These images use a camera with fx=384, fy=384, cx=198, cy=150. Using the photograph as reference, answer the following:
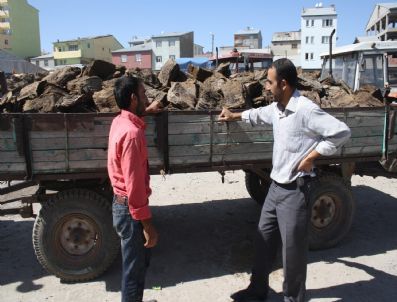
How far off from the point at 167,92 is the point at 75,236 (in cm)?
200

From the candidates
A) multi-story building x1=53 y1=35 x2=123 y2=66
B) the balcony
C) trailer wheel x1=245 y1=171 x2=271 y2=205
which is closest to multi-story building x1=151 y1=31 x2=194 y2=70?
multi-story building x1=53 y1=35 x2=123 y2=66

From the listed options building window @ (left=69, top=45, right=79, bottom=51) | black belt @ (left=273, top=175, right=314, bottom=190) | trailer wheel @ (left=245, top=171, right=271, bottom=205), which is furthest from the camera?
building window @ (left=69, top=45, right=79, bottom=51)

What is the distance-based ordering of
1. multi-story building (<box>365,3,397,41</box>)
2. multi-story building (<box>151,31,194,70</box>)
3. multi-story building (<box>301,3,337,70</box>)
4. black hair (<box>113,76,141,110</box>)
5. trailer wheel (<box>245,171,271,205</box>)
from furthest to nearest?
1. multi-story building (<box>151,31,194,70</box>)
2. multi-story building (<box>301,3,337,70</box>)
3. multi-story building (<box>365,3,397,41</box>)
4. trailer wheel (<box>245,171,271,205</box>)
5. black hair (<box>113,76,141,110</box>)

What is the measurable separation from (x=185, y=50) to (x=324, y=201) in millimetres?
68276

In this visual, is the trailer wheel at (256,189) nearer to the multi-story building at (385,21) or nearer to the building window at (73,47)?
the multi-story building at (385,21)

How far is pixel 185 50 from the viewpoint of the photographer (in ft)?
230

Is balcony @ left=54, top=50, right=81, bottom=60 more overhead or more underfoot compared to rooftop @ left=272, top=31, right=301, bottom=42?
more underfoot

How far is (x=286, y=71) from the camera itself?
117 inches

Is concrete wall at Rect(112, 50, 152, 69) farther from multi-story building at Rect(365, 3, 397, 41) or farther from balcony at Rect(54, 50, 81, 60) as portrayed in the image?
multi-story building at Rect(365, 3, 397, 41)

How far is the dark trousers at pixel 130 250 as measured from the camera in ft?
9.47

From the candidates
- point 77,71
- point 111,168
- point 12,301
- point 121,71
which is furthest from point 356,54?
point 12,301

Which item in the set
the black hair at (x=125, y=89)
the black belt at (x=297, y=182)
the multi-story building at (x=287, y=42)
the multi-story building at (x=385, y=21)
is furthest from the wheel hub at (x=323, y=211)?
the multi-story building at (x=287, y=42)

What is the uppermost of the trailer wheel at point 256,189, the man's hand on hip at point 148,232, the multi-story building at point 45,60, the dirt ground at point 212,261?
the multi-story building at point 45,60

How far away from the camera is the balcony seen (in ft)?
209
